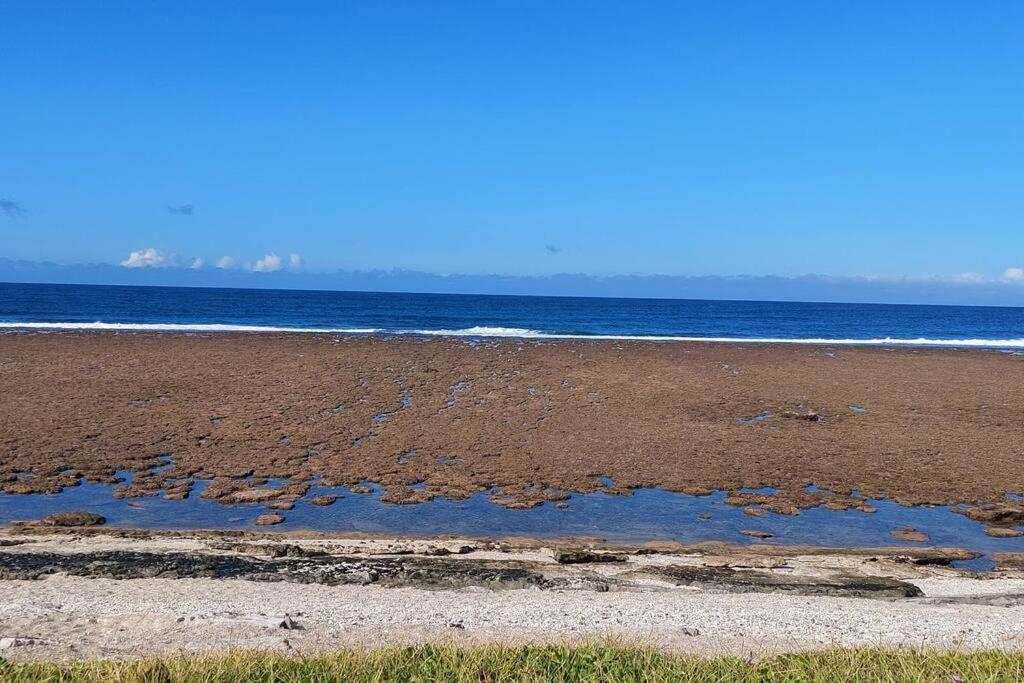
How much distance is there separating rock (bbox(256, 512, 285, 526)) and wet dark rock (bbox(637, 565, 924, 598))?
6069mm

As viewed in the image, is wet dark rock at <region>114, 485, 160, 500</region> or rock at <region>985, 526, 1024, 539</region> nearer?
rock at <region>985, 526, 1024, 539</region>

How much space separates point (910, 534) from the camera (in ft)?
40.9

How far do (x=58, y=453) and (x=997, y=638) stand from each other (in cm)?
1713

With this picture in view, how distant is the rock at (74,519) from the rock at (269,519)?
2.42 m

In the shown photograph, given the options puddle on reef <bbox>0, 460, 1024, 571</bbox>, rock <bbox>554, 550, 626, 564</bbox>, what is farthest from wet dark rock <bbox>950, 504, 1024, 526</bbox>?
rock <bbox>554, 550, 626, 564</bbox>

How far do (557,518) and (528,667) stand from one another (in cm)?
681

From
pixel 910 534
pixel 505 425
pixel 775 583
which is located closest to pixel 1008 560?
pixel 910 534

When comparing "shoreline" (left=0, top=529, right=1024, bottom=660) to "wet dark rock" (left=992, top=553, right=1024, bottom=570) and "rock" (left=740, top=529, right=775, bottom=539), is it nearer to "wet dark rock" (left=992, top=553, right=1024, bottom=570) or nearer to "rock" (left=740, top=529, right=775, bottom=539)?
"wet dark rock" (left=992, top=553, right=1024, bottom=570)

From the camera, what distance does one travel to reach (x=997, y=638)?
800 centimetres

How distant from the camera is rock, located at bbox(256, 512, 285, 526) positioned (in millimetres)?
12271

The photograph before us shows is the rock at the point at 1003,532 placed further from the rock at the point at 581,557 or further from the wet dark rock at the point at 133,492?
the wet dark rock at the point at 133,492

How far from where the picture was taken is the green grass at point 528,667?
6.02m

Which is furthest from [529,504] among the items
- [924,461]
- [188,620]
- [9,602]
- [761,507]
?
[924,461]

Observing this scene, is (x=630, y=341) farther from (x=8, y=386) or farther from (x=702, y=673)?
(x=702, y=673)
